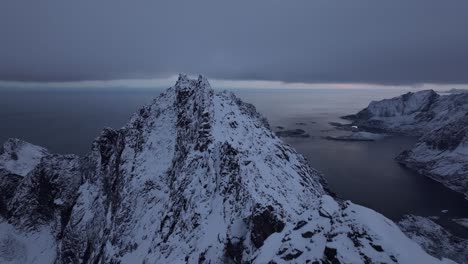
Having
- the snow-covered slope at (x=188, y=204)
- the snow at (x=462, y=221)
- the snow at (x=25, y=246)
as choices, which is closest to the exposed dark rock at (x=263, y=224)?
the snow-covered slope at (x=188, y=204)

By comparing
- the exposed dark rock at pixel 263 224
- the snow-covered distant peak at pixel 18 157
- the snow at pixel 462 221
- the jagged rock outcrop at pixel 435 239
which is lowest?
the snow at pixel 462 221

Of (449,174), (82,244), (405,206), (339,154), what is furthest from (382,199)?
(82,244)

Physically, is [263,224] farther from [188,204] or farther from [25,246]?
[25,246]

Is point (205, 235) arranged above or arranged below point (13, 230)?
above

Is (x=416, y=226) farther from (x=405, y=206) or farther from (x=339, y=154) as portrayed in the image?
(x=339, y=154)

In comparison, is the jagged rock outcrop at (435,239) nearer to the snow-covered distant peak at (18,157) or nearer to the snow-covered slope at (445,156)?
the snow-covered slope at (445,156)

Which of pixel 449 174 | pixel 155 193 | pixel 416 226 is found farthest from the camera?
pixel 449 174


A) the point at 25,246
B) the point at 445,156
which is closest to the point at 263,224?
the point at 25,246
